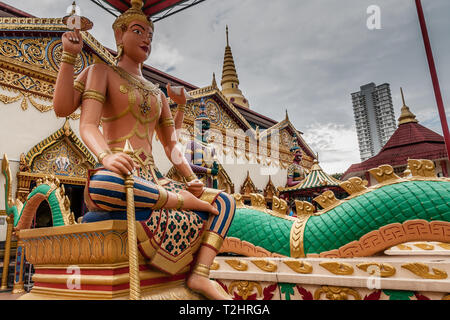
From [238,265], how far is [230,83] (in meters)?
14.4

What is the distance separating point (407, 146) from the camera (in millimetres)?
11633

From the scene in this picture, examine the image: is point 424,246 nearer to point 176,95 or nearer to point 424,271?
point 424,271

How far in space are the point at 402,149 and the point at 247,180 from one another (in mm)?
6516

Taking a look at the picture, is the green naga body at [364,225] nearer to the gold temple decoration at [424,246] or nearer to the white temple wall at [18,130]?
the gold temple decoration at [424,246]

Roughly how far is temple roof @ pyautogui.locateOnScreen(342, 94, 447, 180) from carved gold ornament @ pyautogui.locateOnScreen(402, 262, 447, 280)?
33.1 ft

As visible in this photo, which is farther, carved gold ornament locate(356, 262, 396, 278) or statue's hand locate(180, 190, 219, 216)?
carved gold ornament locate(356, 262, 396, 278)

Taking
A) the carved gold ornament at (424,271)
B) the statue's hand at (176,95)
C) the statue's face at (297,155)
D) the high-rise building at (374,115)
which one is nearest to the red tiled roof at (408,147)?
the high-rise building at (374,115)

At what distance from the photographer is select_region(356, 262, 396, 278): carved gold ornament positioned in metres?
1.75

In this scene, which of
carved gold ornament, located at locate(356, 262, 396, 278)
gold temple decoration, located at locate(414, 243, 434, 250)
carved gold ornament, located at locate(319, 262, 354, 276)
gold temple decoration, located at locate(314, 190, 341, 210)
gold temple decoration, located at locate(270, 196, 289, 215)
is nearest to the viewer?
carved gold ornament, located at locate(356, 262, 396, 278)

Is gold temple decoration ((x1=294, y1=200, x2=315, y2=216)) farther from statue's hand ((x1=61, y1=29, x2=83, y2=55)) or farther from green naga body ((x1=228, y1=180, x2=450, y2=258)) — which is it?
statue's hand ((x1=61, y1=29, x2=83, y2=55))

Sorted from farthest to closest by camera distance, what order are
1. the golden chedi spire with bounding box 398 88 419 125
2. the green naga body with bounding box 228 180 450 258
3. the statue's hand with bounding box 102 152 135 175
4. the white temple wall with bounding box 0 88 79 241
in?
1. the golden chedi spire with bounding box 398 88 419 125
2. the white temple wall with bounding box 0 88 79 241
3. the green naga body with bounding box 228 180 450 258
4. the statue's hand with bounding box 102 152 135 175

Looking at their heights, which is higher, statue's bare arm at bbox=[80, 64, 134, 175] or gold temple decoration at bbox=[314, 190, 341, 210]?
statue's bare arm at bbox=[80, 64, 134, 175]

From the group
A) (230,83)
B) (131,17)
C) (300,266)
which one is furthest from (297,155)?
(131,17)

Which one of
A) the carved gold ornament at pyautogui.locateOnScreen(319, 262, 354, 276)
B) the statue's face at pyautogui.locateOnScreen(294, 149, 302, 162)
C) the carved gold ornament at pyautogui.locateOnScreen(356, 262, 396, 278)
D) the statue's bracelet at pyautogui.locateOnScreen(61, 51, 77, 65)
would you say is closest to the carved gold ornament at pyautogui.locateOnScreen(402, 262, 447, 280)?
the carved gold ornament at pyautogui.locateOnScreen(356, 262, 396, 278)
